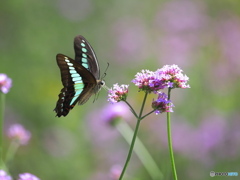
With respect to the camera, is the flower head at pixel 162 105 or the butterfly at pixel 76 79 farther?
the butterfly at pixel 76 79

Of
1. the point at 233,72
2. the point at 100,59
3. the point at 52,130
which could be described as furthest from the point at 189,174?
the point at 100,59

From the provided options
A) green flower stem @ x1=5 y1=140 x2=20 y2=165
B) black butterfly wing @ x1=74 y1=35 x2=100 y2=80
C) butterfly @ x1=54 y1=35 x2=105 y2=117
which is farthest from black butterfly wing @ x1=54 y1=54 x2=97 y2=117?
green flower stem @ x1=5 y1=140 x2=20 y2=165

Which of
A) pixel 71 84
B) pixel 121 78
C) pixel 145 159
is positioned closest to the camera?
pixel 71 84

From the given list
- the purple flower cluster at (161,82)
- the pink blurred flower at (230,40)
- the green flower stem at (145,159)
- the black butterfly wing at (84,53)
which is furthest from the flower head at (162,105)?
the pink blurred flower at (230,40)

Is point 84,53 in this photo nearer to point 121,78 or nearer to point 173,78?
point 173,78

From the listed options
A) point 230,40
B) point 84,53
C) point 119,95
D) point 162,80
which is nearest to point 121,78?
point 230,40

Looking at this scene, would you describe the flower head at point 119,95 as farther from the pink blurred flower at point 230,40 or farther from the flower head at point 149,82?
the pink blurred flower at point 230,40
